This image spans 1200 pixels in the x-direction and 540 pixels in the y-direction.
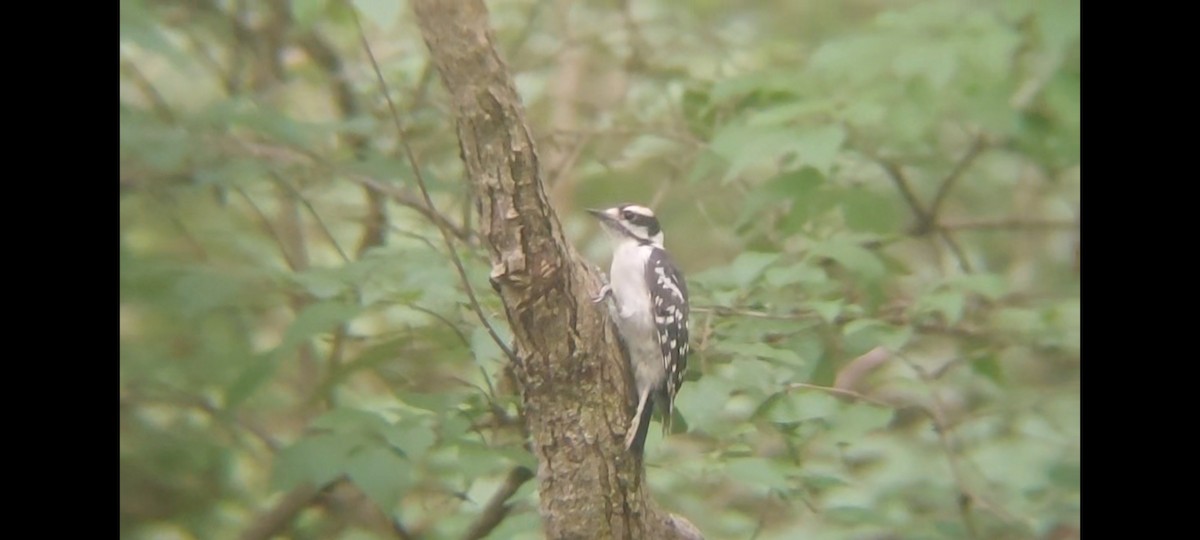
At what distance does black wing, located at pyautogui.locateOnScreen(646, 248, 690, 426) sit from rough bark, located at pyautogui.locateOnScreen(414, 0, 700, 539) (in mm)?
403

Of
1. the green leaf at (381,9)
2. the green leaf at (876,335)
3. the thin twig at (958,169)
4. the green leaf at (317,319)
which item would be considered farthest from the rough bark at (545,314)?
the thin twig at (958,169)

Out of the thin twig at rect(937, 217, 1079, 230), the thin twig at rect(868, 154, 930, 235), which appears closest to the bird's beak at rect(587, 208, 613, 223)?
the thin twig at rect(868, 154, 930, 235)

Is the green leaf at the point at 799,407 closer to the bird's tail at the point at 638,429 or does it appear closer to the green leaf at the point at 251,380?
the bird's tail at the point at 638,429

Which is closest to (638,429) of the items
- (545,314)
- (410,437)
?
(545,314)

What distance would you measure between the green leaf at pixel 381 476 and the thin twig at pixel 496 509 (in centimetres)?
87

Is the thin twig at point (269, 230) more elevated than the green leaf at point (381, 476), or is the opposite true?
the thin twig at point (269, 230)

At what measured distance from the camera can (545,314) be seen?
2451mm

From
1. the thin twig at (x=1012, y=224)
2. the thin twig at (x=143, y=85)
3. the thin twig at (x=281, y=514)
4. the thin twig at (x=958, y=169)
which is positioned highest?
the thin twig at (x=143, y=85)

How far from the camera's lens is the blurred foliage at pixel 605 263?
116 inches

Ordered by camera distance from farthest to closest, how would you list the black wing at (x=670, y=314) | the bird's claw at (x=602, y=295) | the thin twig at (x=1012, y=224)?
1. the thin twig at (x=1012, y=224)
2. the black wing at (x=670, y=314)
3. the bird's claw at (x=602, y=295)

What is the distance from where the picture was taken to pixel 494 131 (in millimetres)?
2332
